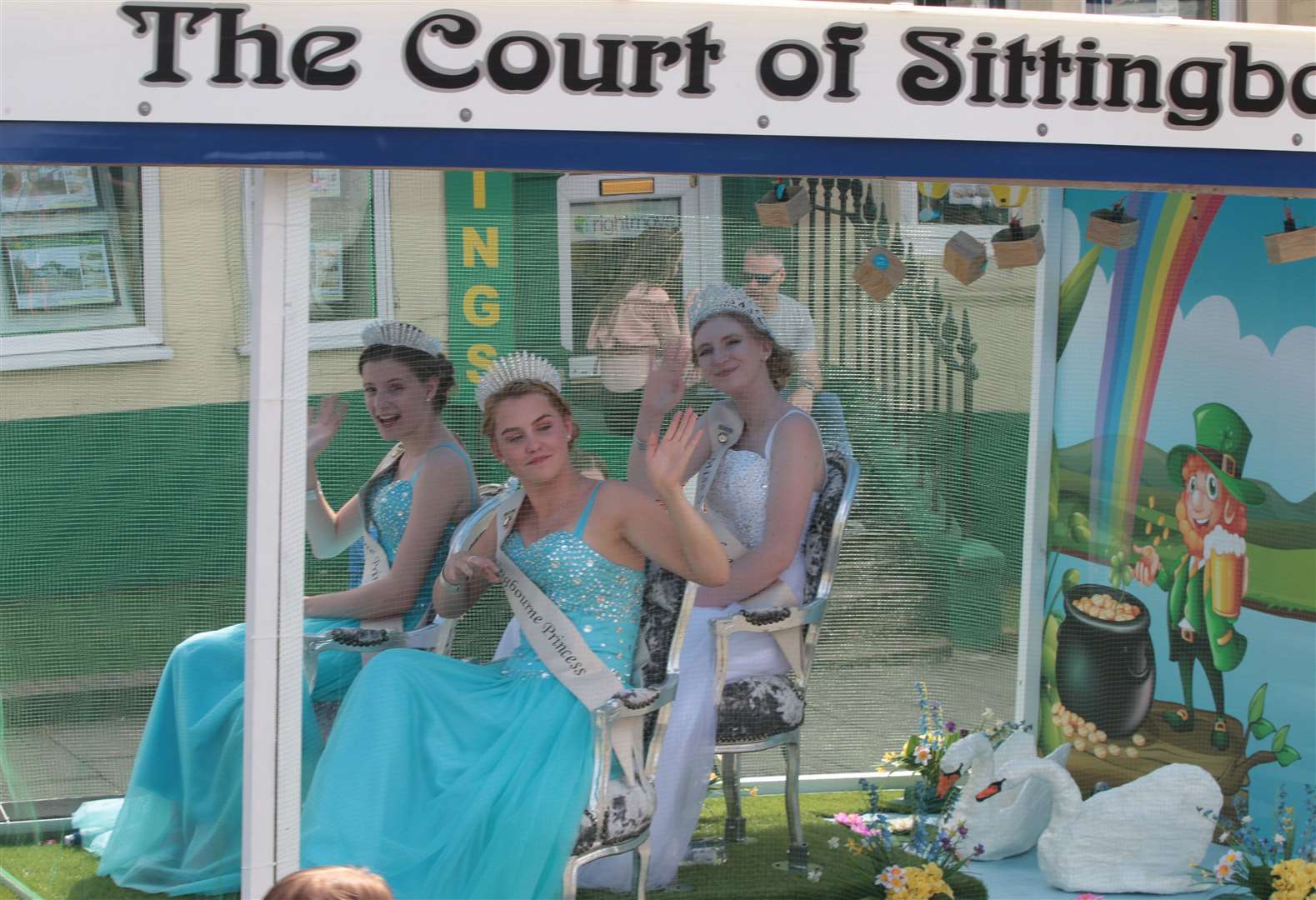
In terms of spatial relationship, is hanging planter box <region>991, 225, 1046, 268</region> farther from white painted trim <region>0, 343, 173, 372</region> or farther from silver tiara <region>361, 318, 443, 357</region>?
white painted trim <region>0, 343, 173, 372</region>

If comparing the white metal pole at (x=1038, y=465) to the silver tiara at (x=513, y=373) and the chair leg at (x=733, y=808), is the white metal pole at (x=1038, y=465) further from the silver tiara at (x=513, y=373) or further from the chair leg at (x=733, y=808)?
the silver tiara at (x=513, y=373)

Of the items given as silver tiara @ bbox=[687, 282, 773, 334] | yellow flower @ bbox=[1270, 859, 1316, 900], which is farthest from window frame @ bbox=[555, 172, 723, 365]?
yellow flower @ bbox=[1270, 859, 1316, 900]

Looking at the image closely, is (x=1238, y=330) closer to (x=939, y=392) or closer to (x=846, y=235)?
(x=939, y=392)

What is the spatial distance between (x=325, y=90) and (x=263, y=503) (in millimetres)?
838

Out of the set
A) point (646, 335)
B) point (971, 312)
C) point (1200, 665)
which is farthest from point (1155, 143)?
point (1200, 665)

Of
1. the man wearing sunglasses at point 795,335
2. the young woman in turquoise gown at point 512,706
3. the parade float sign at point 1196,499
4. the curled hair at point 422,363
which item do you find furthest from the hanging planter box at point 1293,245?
the curled hair at point 422,363

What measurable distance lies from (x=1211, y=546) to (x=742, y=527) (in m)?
1.34

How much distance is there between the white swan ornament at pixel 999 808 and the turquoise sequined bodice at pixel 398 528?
4.62ft

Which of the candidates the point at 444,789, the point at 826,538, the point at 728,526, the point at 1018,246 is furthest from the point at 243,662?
the point at 1018,246

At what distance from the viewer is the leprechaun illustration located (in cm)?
399

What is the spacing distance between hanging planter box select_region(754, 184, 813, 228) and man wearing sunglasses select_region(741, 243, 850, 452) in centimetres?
6

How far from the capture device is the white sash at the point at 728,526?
3.60 m

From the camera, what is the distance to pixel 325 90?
2877mm

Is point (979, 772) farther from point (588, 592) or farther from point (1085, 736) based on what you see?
point (588, 592)
